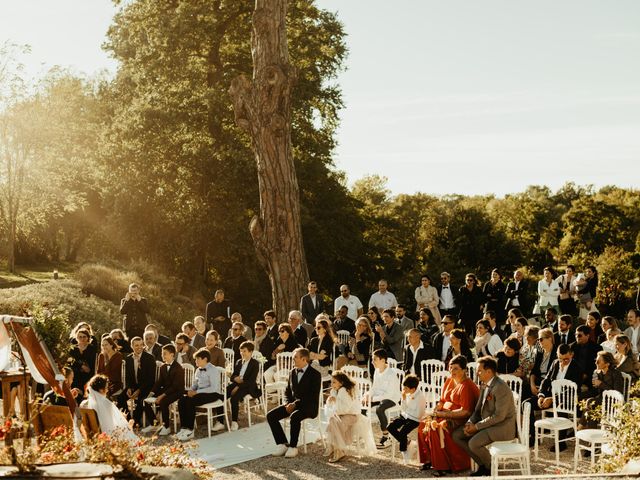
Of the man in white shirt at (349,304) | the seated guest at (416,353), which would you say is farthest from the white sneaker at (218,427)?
the man in white shirt at (349,304)

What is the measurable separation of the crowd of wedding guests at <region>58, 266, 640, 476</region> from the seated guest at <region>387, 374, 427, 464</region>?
13 millimetres

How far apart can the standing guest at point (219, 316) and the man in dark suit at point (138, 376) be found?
323 cm

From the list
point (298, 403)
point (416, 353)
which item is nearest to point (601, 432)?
point (416, 353)

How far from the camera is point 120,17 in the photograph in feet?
87.5

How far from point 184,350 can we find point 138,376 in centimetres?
105

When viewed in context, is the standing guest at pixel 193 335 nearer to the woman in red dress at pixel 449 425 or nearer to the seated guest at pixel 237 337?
the seated guest at pixel 237 337

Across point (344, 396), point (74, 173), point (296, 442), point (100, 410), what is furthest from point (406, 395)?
point (74, 173)

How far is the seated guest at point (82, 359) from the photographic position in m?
11.9

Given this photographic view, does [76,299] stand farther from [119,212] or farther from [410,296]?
[410,296]

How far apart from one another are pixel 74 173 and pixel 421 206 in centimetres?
1576

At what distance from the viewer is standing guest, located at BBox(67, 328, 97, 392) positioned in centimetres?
1188

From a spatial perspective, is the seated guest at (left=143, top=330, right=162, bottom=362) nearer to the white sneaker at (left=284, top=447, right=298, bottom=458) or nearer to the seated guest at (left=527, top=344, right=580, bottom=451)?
the white sneaker at (left=284, top=447, right=298, bottom=458)

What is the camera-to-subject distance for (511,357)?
10664 mm

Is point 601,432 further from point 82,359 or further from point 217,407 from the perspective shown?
point 82,359
